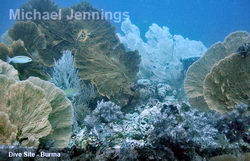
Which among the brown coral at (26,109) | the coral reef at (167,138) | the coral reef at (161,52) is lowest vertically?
the coral reef at (167,138)

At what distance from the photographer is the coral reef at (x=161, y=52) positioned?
1030 centimetres

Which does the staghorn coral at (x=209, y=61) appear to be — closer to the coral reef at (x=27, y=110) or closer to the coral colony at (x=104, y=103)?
→ the coral colony at (x=104, y=103)

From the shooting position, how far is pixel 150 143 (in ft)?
10.1

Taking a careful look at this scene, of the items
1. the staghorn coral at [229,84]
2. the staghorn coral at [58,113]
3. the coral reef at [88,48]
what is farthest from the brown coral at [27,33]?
the staghorn coral at [229,84]

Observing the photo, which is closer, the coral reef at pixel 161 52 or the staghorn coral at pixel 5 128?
the staghorn coral at pixel 5 128

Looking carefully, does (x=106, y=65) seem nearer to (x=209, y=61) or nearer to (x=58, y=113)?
(x=209, y=61)

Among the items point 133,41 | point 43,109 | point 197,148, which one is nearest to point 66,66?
point 43,109

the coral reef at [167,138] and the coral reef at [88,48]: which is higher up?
the coral reef at [88,48]

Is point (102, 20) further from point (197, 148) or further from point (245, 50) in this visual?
point (197, 148)

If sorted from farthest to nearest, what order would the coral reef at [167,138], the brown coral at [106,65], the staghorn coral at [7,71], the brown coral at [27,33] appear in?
the brown coral at [27,33], the brown coral at [106,65], the staghorn coral at [7,71], the coral reef at [167,138]

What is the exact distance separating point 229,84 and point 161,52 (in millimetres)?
7987

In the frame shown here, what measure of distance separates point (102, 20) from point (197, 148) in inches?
229

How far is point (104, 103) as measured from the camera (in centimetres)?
408

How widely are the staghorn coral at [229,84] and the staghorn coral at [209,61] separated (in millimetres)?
1187
